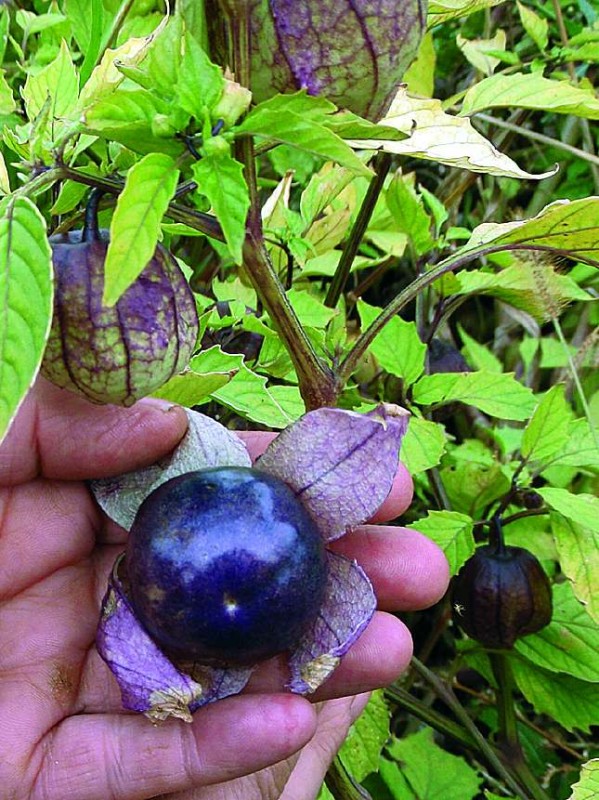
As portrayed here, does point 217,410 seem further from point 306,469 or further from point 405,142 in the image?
point 405,142

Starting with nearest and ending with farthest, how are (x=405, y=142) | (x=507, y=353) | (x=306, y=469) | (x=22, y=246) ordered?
1. (x=22, y=246)
2. (x=405, y=142)
3. (x=306, y=469)
4. (x=507, y=353)

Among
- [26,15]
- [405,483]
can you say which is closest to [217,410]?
[405,483]

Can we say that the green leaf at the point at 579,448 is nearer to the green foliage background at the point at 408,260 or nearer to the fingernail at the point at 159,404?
the green foliage background at the point at 408,260

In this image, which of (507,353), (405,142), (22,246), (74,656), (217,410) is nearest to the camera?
(22,246)

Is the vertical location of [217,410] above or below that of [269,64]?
below

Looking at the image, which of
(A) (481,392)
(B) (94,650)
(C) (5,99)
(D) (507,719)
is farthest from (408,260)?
(B) (94,650)

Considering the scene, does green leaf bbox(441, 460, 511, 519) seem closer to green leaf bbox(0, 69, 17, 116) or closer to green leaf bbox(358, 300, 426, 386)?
green leaf bbox(358, 300, 426, 386)
